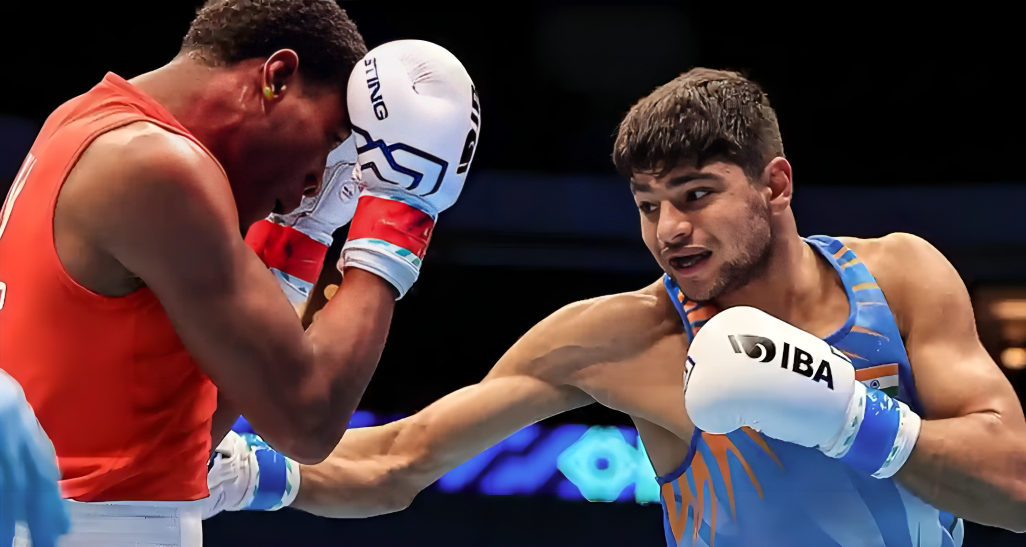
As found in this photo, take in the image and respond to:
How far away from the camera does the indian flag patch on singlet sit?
78.5 inches

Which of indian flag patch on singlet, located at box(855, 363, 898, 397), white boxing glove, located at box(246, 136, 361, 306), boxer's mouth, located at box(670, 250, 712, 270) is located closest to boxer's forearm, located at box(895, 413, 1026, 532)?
indian flag patch on singlet, located at box(855, 363, 898, 397)

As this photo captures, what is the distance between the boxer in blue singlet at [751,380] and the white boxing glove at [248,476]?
2 cm

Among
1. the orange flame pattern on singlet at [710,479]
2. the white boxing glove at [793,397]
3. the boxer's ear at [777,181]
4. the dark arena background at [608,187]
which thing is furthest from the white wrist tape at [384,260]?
the dark arena background at [608,187]

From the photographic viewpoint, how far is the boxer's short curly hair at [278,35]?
1567 millimetres

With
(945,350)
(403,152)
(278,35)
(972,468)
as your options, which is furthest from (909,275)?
(278,35)

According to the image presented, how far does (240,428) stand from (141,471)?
3.85m

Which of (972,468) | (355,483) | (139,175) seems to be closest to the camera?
(139,175)

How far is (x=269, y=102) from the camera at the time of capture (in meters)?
1.56

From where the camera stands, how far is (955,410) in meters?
1.93

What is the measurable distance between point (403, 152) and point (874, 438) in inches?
40.1

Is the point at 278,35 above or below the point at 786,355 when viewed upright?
above

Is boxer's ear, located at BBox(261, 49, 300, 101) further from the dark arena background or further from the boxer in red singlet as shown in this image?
the dark arena background

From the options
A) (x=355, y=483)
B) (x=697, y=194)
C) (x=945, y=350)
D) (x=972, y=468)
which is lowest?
(x=355, y=483)

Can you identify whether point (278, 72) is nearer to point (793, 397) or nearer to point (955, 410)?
point (793, 397)
